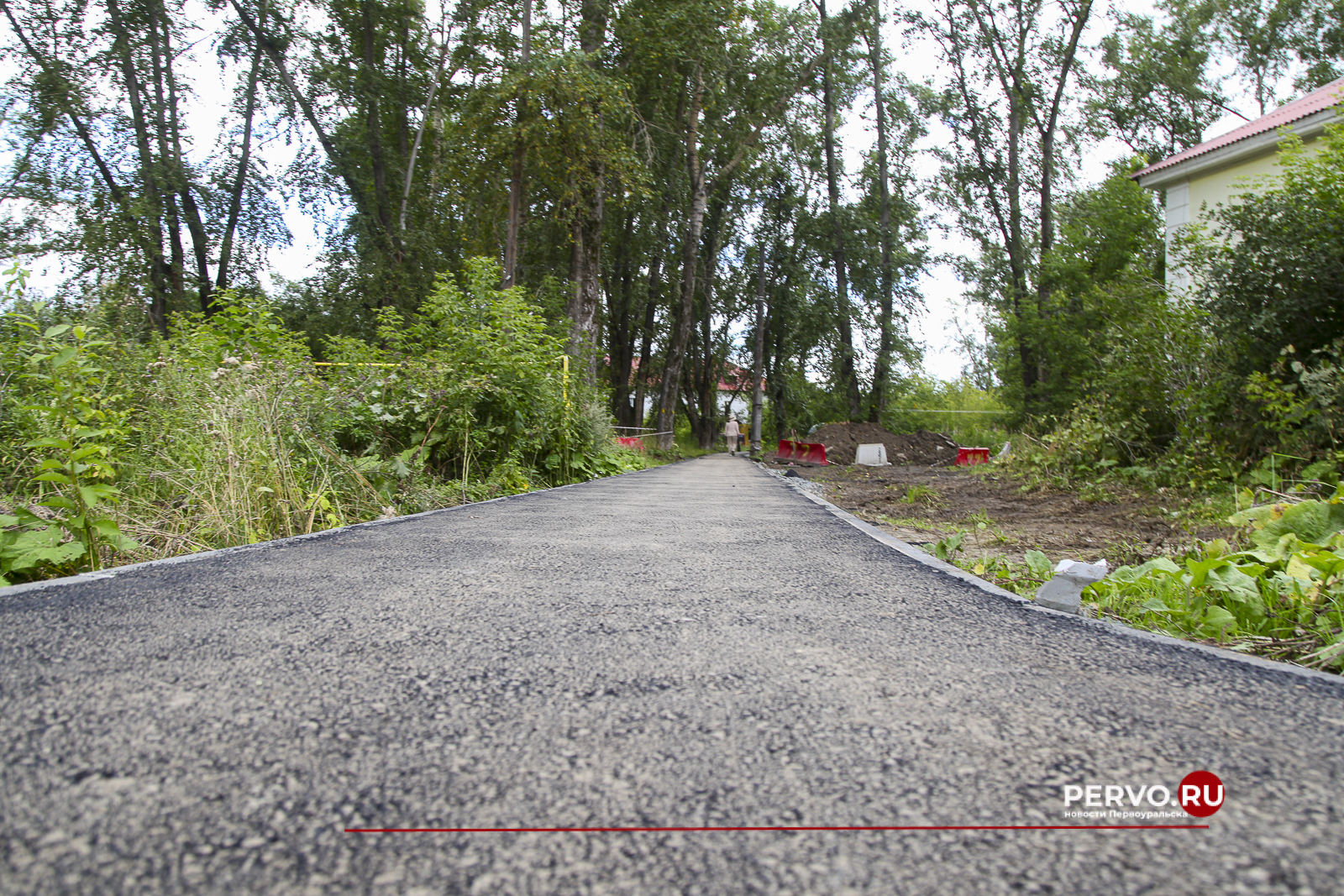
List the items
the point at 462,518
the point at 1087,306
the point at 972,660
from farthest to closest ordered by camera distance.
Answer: the point at 1087,306
the point at 462,518
the point at 972,660

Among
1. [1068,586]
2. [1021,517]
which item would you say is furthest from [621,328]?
[1068,586]

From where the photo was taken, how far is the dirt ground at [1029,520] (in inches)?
175

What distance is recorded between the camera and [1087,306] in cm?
1552

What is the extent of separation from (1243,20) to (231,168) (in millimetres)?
31098

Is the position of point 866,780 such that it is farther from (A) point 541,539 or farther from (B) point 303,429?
(B) point 303,429

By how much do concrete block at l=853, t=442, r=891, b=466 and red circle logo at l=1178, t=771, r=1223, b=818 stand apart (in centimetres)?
1769

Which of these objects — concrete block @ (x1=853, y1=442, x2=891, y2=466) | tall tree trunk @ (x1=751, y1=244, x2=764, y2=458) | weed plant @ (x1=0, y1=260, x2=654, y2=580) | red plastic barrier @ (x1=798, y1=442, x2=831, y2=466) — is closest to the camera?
weed plant @ (x1=0, y1=260, x2=654, y2=580)

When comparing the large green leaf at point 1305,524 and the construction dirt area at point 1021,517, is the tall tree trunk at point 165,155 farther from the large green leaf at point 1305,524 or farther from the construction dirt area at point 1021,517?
the large green leaf at point 1305,524

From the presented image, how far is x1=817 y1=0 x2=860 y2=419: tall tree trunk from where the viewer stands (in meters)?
24.5

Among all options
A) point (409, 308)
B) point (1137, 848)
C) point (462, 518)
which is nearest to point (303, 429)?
point (462, 518)

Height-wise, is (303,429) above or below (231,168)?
below

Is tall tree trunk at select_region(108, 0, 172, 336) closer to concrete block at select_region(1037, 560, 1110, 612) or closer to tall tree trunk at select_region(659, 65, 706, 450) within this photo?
tall tree trunk at select_region(659, 65, 706, 450)

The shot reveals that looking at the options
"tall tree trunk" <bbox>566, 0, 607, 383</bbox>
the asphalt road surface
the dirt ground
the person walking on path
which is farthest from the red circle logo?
the person walking on path

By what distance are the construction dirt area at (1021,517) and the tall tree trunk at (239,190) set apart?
18.3 m
